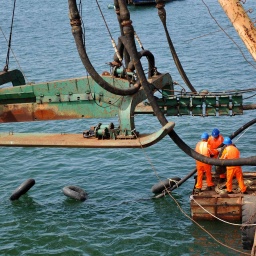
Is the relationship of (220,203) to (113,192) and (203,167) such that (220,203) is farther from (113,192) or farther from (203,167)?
(113,192)

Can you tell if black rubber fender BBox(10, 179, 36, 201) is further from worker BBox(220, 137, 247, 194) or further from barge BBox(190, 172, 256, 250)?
worker BBox(220, 137, 247, 194)

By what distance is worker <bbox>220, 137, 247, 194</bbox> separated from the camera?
17.2 metres

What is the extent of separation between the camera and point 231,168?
17.4 metres

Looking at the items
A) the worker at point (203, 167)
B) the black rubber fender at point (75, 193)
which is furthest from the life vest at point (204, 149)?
the black rubber fender at point (75, 193)

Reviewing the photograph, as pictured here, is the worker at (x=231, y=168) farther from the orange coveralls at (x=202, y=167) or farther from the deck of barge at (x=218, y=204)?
the orange coveralls at (x=202, y=167)

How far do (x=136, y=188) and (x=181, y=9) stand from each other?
45.2m

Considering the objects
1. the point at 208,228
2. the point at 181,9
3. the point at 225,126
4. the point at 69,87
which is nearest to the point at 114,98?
the point at 69,87

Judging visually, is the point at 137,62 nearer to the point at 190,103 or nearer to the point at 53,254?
the point at 190,103

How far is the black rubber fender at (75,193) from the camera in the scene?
66.0ft

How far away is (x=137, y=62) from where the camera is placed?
12156 millimetres

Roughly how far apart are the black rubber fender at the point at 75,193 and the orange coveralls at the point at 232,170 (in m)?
4.57

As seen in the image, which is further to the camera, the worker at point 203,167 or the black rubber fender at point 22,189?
the black rubber fender at point 22,189

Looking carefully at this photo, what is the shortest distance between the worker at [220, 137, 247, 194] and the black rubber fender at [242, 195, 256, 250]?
1086 millimetres

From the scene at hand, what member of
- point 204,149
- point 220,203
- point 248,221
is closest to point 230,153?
point 204,149
